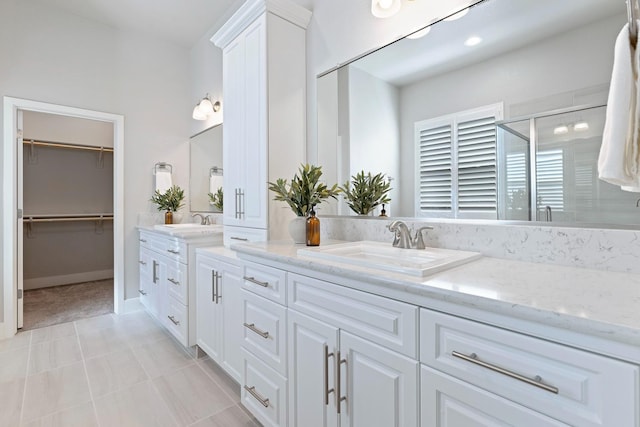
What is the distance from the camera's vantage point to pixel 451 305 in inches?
31.5

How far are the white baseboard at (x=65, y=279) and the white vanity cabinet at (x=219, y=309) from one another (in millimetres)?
3488

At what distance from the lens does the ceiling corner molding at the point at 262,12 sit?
197cm

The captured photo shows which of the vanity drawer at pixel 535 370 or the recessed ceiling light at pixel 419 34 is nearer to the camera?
the vanity drawer at pixel 535 370

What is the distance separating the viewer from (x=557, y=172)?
1162mm

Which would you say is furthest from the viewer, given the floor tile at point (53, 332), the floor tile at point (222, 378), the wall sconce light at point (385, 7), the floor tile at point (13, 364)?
the floor tile at point (53, 332)

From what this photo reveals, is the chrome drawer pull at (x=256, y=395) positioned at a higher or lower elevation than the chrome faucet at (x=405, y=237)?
lower

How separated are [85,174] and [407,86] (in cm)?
501

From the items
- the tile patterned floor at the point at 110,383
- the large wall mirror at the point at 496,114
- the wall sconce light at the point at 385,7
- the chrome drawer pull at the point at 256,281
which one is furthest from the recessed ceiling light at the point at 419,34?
the tile patterned floor at the point at 110,383

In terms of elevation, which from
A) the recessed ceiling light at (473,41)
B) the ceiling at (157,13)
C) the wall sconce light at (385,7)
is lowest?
the recessed ceiling light at (473,41)

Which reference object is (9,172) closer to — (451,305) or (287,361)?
(287,361)

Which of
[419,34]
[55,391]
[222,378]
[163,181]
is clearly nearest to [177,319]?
[222,378]

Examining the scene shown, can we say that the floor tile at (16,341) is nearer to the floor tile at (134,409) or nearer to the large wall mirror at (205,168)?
the floor tile at (134,409)

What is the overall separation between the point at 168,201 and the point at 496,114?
129 inches

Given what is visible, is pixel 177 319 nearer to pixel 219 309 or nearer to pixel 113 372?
pixel 113 372
